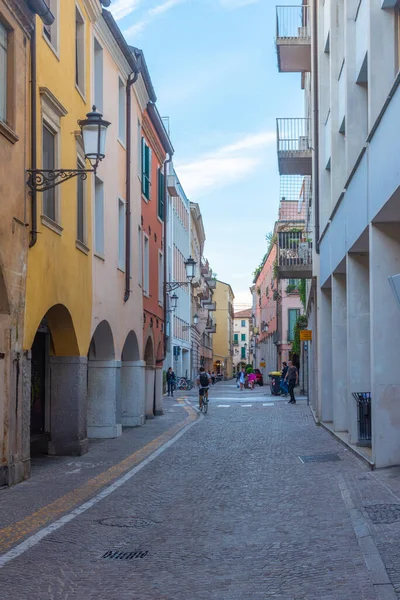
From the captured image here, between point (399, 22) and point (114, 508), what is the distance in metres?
7.97

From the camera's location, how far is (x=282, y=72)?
1252 inches

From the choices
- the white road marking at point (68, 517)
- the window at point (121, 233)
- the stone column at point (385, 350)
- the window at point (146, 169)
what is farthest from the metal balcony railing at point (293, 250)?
the stone column at point (385, 350)

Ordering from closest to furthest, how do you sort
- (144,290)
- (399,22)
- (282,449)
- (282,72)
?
(399,22), (282,449), (144,290), (282,72)

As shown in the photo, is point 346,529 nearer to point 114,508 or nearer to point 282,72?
point 114,508

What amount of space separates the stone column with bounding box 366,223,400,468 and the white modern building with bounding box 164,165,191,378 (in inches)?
1338

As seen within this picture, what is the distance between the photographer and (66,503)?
11.1 m

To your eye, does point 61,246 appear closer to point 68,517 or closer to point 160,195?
point 68,517

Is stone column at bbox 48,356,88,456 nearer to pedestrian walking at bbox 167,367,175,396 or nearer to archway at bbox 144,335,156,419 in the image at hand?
archway at bbox 144,335,156,419

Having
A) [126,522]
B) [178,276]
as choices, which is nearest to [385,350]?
[126,522]

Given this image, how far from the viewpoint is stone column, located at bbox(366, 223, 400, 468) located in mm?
13422

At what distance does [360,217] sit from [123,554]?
8.78 metres

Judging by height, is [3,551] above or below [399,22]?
below

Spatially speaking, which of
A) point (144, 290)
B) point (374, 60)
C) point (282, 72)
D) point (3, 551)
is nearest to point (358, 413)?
point (374, 60)

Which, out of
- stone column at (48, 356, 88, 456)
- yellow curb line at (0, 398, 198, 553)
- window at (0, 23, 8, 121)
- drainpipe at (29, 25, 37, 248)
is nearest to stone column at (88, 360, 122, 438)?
yellow curb line at (0, 398, 198, 553)
